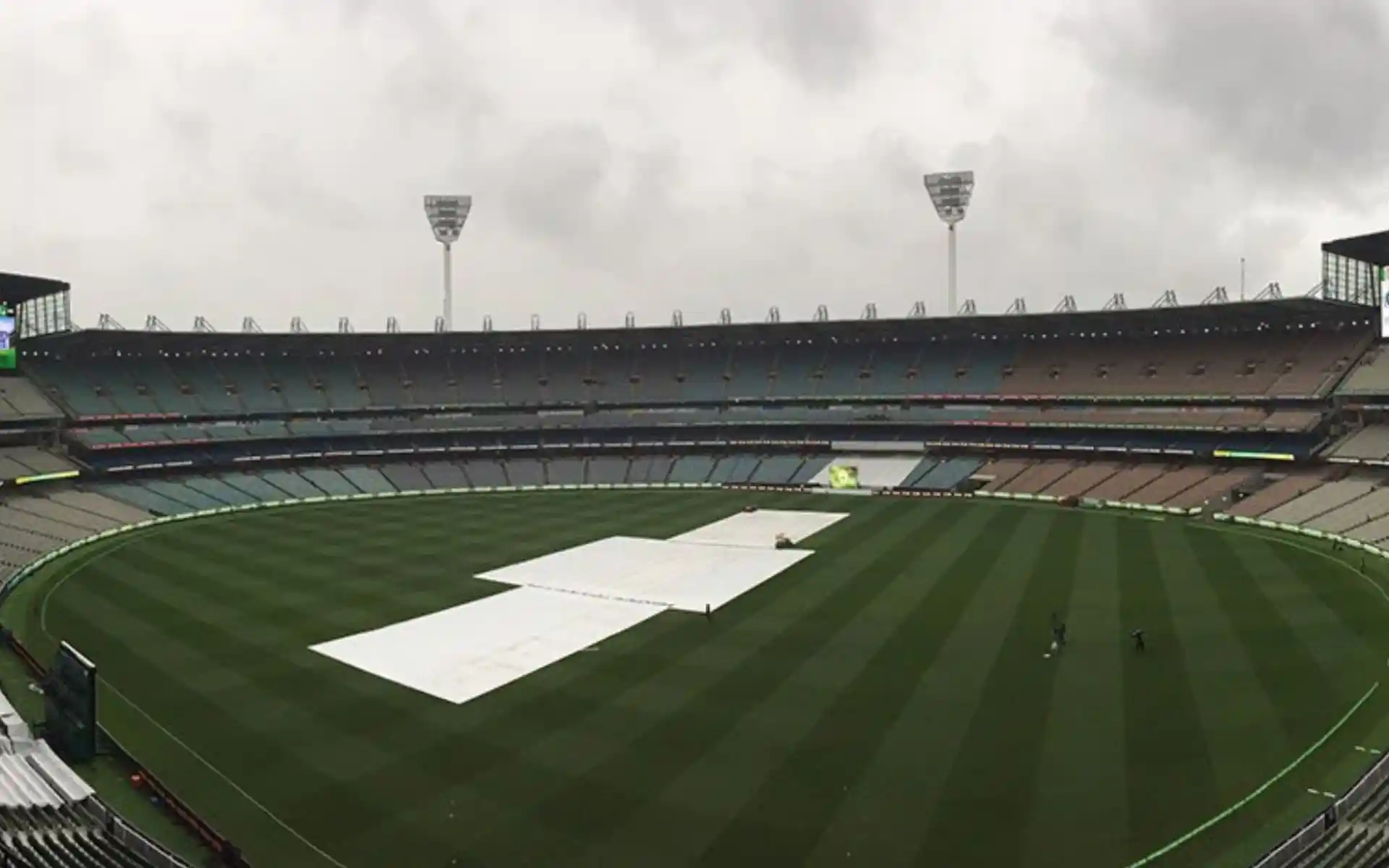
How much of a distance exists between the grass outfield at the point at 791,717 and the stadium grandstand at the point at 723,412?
17.5 metres

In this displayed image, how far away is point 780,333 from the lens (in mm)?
83750

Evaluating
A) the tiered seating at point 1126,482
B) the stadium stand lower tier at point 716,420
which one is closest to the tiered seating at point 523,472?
the stadium stand lower tier at point 716,420

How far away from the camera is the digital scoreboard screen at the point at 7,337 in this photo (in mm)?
56344

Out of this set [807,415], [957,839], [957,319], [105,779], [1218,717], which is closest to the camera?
[957,839]

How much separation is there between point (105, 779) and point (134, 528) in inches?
1622

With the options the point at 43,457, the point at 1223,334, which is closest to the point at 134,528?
the point at 43,457

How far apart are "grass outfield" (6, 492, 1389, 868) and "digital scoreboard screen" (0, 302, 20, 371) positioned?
25327 mm

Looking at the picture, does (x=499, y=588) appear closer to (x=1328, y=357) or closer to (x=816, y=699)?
(x=816, y=699)

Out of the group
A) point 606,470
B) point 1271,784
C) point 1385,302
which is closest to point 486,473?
point 606,470

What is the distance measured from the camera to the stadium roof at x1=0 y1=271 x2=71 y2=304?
57531mm

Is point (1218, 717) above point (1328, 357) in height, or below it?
below

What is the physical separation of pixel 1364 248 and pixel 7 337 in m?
87.3

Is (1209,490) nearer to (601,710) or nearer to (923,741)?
(923,741)

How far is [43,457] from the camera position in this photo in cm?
6097
